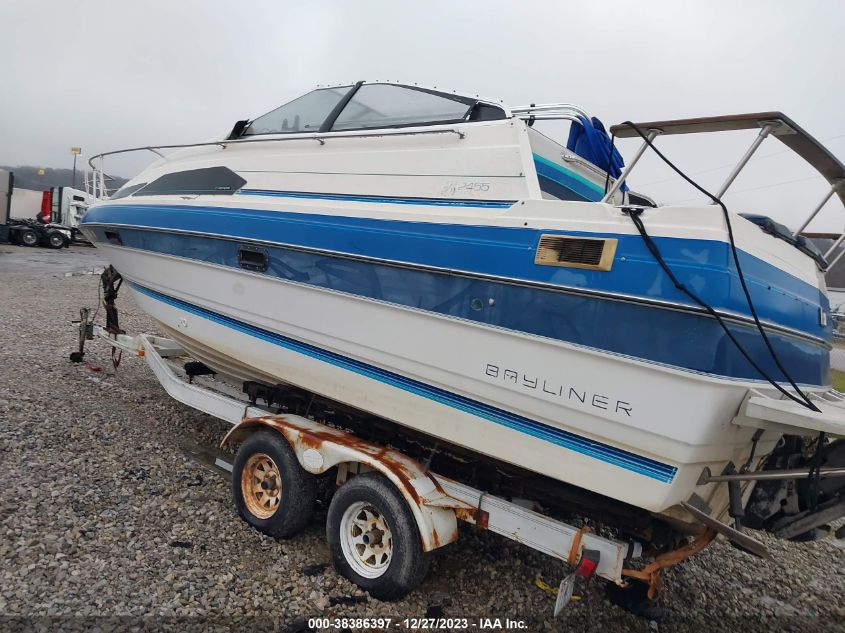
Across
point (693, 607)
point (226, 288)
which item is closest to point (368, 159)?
point (226, 288)

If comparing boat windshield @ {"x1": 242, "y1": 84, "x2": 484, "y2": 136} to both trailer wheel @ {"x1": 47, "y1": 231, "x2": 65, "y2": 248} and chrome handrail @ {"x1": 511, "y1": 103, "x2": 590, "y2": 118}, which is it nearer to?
chrome handrail @ {"x1": 511, "y1": 103, "x2": 590, "y2": 118}

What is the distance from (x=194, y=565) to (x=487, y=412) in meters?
1.82

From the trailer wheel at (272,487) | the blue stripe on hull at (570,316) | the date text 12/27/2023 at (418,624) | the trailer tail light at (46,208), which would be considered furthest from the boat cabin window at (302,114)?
the trailer tail light at (46,208)

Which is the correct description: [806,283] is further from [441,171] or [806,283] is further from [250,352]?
[250,352]

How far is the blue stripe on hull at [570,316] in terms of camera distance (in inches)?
85.1

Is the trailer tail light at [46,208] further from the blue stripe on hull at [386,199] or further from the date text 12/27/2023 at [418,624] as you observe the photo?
the date text 12/27/2023 at [418,624]

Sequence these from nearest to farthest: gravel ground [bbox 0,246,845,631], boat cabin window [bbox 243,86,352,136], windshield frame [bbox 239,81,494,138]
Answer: gravel ground [bbox 0,246,845,631] < windshield frame [bbox 239,81,494,138] < boat cabin window [bbox 243,86,352,136]

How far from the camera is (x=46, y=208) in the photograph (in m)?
26.2

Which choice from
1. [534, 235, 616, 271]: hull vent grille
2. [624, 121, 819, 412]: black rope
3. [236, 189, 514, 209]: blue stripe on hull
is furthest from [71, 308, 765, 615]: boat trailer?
[236, 189, 514, 209]: blue stripe on hull

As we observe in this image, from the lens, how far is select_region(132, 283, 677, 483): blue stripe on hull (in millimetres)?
2318

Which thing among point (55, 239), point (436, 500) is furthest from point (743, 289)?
point (55, 239)

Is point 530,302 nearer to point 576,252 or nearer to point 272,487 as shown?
point 576,252

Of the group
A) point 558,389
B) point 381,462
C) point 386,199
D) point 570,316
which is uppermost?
point 386,199

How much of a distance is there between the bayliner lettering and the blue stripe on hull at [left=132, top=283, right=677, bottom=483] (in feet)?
0.55
